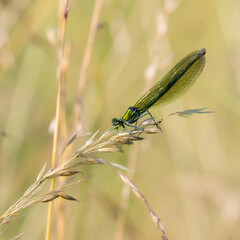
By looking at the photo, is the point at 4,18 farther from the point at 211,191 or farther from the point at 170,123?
the point at 211,191

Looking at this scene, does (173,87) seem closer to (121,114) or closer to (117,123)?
(117,123)

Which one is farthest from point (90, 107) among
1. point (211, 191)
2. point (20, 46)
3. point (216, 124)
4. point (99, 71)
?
point (216, 124)

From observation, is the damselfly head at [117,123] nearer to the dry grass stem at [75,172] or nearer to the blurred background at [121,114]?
the blurred background at [121,114]

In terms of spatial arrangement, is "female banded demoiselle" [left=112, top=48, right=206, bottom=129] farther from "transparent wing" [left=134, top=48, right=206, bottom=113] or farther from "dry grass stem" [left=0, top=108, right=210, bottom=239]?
"dry grass stem" [left=0, top=108, right=210, bottom=239]

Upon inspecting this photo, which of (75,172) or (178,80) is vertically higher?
(178,80)

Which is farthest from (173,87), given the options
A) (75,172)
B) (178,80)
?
(75,172)

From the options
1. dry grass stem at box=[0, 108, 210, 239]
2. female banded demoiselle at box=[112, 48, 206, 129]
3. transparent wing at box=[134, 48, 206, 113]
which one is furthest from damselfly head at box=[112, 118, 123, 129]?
dry grass stem at box=[0, 108, 210, 239]

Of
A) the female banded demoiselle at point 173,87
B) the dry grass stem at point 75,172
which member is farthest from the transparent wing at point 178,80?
the dry grass stem at point 75,172
